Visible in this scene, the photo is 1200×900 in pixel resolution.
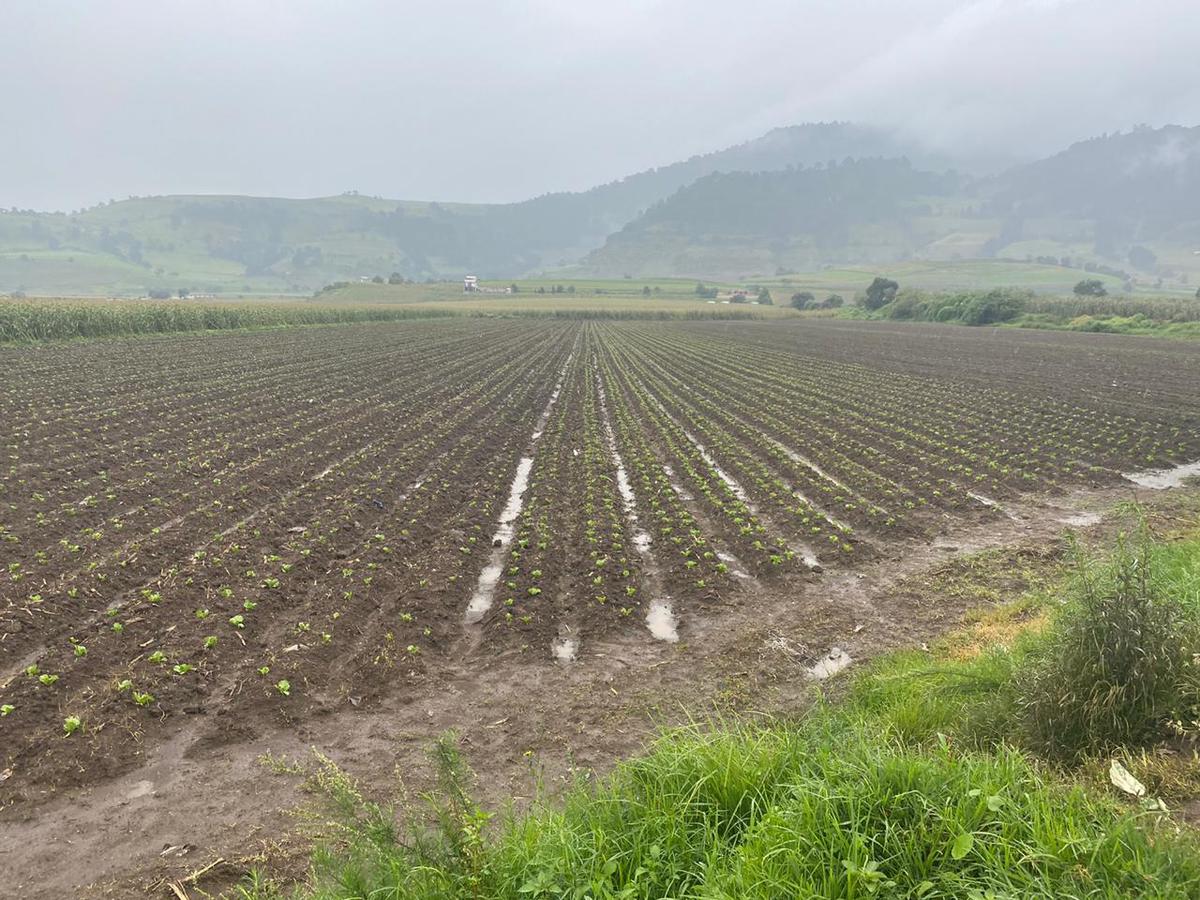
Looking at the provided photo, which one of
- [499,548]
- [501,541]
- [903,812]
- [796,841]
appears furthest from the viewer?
Result: [501,541]

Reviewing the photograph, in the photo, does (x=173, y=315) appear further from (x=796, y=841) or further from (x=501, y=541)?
(x=796, y=841)

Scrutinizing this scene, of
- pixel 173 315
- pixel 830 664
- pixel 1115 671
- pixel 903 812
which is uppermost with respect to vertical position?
pixel 173 315

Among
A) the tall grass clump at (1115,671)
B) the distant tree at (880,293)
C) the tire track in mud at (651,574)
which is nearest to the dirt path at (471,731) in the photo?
the tire track in mud at (651,574)

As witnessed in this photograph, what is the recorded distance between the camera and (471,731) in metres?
6.16

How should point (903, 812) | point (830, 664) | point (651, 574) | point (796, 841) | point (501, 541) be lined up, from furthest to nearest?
point (501, 541) < point (651, 574) < point (830, 664) < point (903, 812) < point (796, 841)

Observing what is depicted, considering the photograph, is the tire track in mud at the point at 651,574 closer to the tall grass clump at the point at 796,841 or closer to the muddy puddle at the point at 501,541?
the muddy puddle at the point at 501,541

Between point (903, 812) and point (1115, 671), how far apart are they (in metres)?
2.18

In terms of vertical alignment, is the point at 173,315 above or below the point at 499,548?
above

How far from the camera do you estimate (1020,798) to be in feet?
11.3

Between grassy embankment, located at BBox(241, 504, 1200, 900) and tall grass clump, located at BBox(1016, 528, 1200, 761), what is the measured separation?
0.05ft

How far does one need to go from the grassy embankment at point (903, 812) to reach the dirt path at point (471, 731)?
0.83 metres

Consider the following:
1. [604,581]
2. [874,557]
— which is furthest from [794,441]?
[604,581]

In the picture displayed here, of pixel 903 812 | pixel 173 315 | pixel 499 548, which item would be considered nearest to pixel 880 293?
pixel 173 315

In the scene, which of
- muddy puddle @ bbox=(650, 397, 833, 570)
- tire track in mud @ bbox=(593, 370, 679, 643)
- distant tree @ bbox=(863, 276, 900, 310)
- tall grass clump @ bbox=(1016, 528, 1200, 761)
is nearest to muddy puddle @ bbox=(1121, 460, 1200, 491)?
muddy puddle @ bbox=(650, 397, 833, 570)
